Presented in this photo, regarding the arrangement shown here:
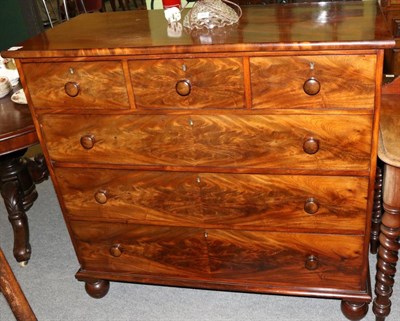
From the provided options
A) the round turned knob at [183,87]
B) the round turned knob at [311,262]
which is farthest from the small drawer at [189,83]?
the round turned knob at [311,262]

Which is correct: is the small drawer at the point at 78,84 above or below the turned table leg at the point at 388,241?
above

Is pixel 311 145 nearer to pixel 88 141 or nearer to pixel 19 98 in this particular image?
pixel 88 141

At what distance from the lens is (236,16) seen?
1.83 m

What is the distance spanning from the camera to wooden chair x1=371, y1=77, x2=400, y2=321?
67.9 inches

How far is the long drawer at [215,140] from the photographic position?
1.67 metres

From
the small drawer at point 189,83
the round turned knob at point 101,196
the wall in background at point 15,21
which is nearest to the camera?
the small drawer at point 189,83

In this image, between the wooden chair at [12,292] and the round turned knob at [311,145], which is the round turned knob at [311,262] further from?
the wooden chair at [12,292]

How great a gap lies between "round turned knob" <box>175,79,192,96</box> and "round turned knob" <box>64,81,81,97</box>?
355mm

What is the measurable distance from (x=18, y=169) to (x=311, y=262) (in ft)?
5.68

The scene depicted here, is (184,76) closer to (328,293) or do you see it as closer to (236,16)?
(236,16)

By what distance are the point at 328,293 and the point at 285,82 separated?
2.92 ft

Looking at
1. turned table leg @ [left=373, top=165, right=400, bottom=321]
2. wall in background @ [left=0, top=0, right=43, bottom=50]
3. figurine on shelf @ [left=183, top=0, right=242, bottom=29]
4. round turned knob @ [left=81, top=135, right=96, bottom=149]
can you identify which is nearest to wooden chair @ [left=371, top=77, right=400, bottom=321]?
turned table leg @ [left=373, top=165, right=400, bottom=321]

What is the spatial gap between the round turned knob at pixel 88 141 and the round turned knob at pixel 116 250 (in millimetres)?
476

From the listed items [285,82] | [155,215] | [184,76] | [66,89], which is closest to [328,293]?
[155,215]
